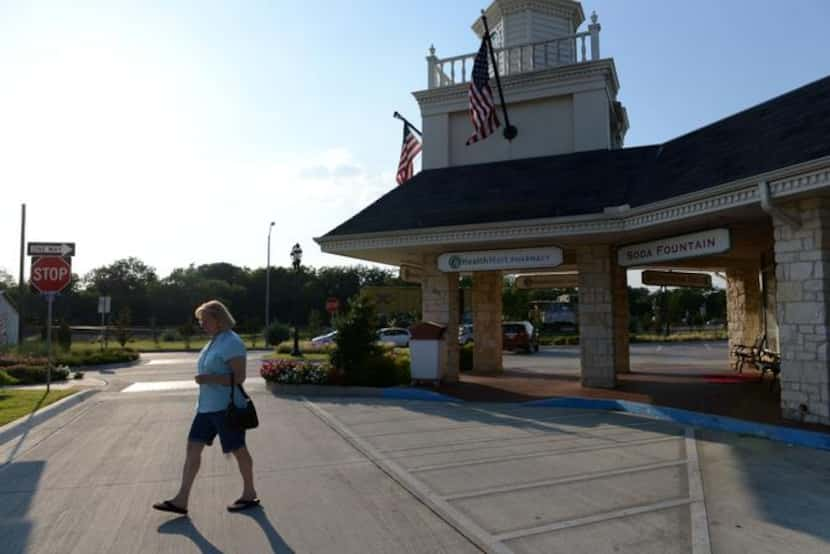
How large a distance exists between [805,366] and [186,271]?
9643 centimetres

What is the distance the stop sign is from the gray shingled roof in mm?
5778

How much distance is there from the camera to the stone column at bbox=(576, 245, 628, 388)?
1333 cm

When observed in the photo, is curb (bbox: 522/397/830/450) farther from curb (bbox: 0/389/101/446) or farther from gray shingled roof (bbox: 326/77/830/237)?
curb (bbox: 0/389/101/446)

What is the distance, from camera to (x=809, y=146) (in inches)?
336

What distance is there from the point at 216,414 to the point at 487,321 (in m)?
13.4

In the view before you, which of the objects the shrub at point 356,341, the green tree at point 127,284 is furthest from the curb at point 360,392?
the green tree at point 127,284

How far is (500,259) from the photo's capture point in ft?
45.0

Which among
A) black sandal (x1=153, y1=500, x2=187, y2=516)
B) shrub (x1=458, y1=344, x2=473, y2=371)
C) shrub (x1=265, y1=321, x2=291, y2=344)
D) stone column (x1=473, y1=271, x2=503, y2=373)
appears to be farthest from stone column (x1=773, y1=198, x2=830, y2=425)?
shrub (x1=265, y1=321, x2=291, y2=344)

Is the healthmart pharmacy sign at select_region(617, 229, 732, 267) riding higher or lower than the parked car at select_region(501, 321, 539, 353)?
higher

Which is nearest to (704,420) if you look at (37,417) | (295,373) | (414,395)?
(414,395)

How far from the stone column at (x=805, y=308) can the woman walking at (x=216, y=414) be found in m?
7.73

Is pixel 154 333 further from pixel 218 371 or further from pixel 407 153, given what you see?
pixel 218 371

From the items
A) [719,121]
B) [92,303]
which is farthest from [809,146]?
[92,303]

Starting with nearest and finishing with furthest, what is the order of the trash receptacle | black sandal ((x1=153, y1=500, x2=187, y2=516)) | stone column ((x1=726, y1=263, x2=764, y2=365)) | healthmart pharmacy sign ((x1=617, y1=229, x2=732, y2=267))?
black sandal ((x1=153, y1=500, x2=187, y2=516)), healthmart pharmacy sign ((x1=617, y1=229, x2=732, y2=267)), the trash receptacle, stone column ((x1=726, y1=263, x2=764, y2=365))
